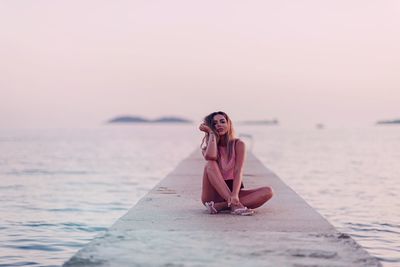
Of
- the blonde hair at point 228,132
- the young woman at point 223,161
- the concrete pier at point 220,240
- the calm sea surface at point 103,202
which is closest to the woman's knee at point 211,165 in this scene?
the young woman at point 223,161

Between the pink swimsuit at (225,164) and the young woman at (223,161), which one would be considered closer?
the young woman at (223,161)

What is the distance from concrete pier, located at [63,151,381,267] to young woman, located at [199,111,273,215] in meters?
0.18

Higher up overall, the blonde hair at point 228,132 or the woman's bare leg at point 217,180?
the blonde hair at point 228,132

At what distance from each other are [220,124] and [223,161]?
1.52 ft

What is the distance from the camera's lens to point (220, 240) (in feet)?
22.8

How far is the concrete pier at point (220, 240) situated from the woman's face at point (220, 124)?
3.34 ft

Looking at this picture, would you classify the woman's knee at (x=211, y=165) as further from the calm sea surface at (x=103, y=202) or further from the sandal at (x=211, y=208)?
the calm sea surface at (x=103, y=202)

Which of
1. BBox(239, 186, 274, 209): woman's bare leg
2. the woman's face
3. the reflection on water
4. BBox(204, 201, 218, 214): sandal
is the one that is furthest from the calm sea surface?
the woman's face

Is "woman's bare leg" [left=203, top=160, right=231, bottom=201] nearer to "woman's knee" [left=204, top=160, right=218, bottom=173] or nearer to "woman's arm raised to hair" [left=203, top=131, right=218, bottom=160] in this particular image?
"woman's knee" [left=204, top=160, right=218, bottom=173]

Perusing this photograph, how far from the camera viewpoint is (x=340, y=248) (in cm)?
659

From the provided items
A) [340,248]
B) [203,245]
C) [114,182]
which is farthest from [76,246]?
[114,182]

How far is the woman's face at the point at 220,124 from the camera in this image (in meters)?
8.59

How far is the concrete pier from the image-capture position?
19.9ft

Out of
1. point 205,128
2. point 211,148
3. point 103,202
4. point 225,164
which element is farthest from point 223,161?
point 103,202
